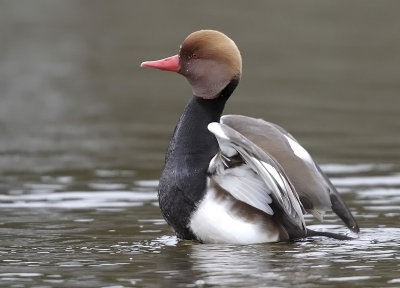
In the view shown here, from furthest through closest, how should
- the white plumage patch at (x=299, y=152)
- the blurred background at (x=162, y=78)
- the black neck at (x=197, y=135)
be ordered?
the blurred background at (x=162, y=78)
the white plumage patch at (x=299, y=152)
the black neck at (x=197, y=135)

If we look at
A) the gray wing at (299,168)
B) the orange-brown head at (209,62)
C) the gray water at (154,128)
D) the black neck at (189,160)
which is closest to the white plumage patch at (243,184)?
the black neck at (189,160)

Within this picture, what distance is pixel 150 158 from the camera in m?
11.7

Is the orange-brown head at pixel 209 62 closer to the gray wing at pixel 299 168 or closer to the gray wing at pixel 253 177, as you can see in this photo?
the gray wing at pixel 299 168

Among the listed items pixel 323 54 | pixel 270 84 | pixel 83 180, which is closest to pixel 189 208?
pixel 83 180

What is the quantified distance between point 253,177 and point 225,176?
171 millimetres

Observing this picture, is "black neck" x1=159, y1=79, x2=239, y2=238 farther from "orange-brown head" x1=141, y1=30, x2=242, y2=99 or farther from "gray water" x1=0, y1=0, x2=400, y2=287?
"gray water" x1=0, y1=0, x2=400, y2=287

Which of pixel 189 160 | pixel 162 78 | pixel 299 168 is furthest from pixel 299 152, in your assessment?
pixel 162 78

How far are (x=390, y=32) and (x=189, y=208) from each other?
16.0 meters

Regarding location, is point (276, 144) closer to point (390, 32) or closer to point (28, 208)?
point (28, 208)

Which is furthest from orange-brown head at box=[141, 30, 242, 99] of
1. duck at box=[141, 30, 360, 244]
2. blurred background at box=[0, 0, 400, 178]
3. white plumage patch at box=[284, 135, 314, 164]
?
blurred background at box=[0, 0, 400, 178]

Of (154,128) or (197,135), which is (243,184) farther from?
(154,128)

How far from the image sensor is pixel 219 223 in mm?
7641

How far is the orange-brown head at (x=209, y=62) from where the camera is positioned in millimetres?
7871

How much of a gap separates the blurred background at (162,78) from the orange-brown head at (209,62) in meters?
3.01
